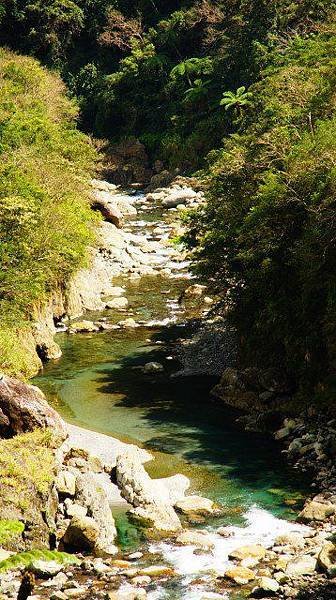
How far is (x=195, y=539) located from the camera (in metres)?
16.1

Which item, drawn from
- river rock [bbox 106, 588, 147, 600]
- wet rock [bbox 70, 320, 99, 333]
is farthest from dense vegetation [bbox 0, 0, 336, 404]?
river rock [bbox 106, 588, 147, 600]

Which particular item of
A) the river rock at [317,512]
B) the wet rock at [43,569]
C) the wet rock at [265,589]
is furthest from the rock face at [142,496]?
the wet rock at [265,589]

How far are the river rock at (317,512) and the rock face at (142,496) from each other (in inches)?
112

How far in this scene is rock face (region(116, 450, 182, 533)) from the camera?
17.0 metres

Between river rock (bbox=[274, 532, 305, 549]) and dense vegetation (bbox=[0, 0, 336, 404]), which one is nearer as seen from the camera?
river rock (bbox=[274, 532, 305, 549])

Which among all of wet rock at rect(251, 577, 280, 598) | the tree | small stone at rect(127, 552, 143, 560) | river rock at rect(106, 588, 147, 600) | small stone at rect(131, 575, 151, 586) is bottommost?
small stone at rect(127, 552, 143, 560)

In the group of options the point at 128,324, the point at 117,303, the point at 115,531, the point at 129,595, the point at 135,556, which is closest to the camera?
the point at 129,595

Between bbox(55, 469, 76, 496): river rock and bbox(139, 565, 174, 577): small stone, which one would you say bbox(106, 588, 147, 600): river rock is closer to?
bbox(139, 565, 174, 577): small stone

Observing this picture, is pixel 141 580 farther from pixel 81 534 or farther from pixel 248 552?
pixel 248 552

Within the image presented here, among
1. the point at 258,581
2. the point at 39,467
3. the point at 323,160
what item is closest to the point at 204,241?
the point at 323,160

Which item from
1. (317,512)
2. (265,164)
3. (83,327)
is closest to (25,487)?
(317,512)

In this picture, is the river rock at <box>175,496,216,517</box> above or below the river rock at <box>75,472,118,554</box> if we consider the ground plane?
below

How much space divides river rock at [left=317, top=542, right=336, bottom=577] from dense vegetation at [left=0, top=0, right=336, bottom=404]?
25.7 ft

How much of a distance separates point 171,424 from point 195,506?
610 centimetres
